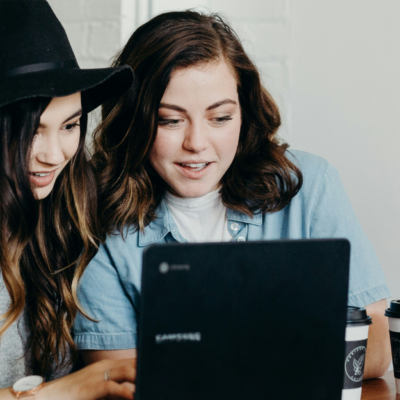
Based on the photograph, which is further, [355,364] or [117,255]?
[117,255]

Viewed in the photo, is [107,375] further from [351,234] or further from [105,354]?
[351,234]

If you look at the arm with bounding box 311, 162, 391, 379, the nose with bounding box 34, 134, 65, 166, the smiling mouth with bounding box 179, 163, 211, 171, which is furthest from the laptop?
the smiling mouth with bounding box 179, 163, 211, 171

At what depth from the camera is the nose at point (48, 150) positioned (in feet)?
3.31

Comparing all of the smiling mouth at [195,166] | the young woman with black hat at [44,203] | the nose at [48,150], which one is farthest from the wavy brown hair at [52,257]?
the smiling mouth at [195,166]

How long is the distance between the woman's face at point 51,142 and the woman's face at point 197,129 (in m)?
0.21

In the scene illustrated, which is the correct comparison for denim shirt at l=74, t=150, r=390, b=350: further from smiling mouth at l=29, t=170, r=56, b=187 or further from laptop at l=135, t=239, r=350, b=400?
laptop at l=135, t=239, r=350, b=400

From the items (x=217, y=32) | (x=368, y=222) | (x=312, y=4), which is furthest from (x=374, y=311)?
(x=312, y=4)

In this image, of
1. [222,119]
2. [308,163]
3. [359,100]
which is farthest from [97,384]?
[359,100]

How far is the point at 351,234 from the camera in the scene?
123 centimetres

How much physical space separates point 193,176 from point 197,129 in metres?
0.12

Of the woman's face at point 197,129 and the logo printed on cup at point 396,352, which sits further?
the woman's face at point 197,129

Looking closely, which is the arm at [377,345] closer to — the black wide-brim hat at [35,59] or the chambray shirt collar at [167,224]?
the chambray shirt collar at [167,224]

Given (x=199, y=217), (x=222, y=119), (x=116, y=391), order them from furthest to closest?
(x=199, y=217) → (x=222, y=119) → (x=116, y=391)

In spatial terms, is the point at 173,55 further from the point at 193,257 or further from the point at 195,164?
the point at 193,257
